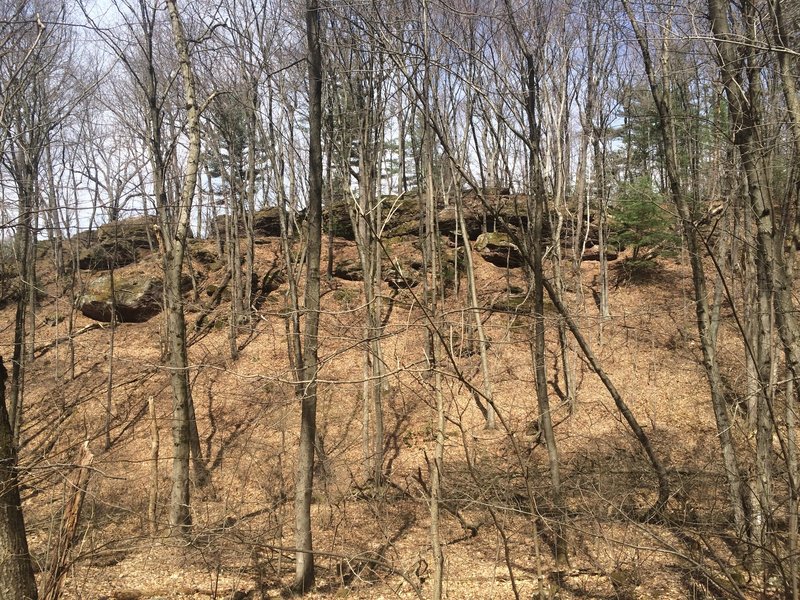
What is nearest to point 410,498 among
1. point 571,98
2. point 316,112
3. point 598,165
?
point 316,112

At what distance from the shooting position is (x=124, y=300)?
18.2 m

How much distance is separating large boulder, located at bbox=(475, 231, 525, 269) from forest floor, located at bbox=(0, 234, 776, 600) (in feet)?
1.32

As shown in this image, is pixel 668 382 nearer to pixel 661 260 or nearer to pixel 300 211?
pixel 661 260

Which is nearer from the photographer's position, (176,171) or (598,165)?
(598,165)

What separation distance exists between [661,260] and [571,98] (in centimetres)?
673

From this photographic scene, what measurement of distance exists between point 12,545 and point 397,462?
8.01m

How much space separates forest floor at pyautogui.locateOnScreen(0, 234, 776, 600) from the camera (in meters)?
5.87

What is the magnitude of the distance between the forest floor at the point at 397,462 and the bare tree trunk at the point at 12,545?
0.22 m

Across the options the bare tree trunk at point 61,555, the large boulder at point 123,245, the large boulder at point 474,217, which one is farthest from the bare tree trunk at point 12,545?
the large boulder at point 123,245

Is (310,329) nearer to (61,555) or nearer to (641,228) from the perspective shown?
(61,555)

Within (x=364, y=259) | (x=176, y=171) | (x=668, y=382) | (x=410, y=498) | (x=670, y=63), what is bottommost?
(x=410, y=498)

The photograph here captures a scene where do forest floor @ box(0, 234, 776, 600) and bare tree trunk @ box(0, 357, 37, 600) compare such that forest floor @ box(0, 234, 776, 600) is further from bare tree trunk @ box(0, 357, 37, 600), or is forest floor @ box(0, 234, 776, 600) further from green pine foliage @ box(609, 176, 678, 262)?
green pine foliage @ box(609, 176, 678, 262)

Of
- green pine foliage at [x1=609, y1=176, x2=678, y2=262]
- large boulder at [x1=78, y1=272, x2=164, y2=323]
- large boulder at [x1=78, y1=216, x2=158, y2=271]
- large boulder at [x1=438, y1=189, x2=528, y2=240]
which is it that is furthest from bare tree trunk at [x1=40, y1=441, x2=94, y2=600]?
large boulder at [x1=78, y1=216, x2=158, y2=271]

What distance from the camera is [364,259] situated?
462 inches
